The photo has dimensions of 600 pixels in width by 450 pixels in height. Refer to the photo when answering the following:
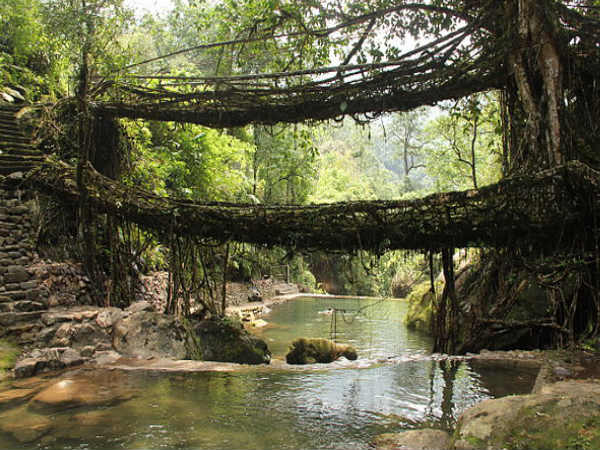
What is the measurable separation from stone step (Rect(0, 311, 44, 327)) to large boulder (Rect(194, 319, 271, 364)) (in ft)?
7.59

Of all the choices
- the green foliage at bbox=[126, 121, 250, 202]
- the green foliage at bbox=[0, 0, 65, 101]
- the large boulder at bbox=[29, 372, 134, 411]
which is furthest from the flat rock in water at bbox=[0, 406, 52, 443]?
the green foliage at bbox=[0, 0, 65, 101]

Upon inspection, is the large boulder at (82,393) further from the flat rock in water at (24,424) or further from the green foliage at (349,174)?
the green foliage at (349,174)

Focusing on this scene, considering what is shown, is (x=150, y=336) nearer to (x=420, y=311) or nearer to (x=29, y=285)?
(x=29, y=285)

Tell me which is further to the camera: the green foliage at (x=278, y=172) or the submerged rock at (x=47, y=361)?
the green foliage at (x=278, y=172)

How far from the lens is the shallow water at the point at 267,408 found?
3.46m

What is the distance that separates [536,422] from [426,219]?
211 centimetres

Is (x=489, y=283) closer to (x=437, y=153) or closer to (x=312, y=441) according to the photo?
(x=312, y=441)

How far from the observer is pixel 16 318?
5.82 metres

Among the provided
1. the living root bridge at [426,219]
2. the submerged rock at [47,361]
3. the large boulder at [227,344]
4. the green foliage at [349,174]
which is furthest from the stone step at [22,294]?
the green foliage at [349,174]

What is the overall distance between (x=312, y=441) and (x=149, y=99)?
5.31 meters

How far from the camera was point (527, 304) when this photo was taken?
→ 7.03 m

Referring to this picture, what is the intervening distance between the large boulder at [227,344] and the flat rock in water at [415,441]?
3748 millimetres

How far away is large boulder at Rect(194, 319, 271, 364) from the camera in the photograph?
6.85 m

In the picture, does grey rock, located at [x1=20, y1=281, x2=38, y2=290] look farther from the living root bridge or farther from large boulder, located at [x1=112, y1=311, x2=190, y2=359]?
the living root bridge
